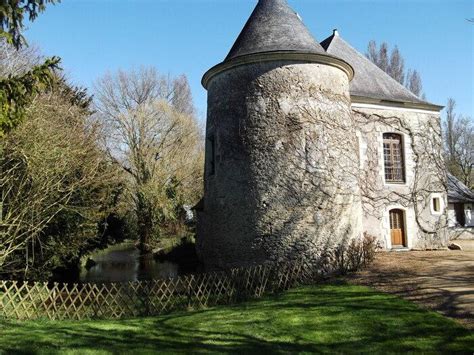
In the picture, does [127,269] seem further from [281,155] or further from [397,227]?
[397,227]

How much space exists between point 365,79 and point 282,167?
7.72 metres

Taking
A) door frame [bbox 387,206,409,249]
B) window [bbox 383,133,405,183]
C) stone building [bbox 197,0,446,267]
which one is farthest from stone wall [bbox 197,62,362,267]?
window [bbox 383,133,405,183]

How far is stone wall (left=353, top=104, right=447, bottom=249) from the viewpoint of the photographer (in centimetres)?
1521

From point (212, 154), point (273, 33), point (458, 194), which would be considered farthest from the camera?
point (458, 194)

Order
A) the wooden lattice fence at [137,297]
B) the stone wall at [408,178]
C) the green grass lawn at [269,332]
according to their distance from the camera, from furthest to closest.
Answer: the stone wall at [408,178], the wooden lattice fence at [137,297], the green grass lawn at [269,332]

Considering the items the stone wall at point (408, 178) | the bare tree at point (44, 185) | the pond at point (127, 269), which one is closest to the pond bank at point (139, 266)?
the pond at point (127, 269)

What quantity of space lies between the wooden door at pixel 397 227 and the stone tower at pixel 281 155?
4.03m

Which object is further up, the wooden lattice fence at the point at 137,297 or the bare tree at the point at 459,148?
the bare tree at the point at 459,148

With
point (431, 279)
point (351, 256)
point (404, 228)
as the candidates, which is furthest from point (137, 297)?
point (404, 228)

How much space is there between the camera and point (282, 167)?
11289mm

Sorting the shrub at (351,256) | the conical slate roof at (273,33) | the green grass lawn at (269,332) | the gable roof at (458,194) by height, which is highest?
the conical slate roof at (273,33)

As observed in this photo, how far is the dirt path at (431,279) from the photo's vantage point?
7365 millimetres

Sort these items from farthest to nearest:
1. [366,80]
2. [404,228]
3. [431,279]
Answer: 1. [366,80]
2. [404,228]
3. [431,279]

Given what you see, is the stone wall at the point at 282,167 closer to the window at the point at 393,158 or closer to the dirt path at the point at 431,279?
the dirt path at the point at 431,279
